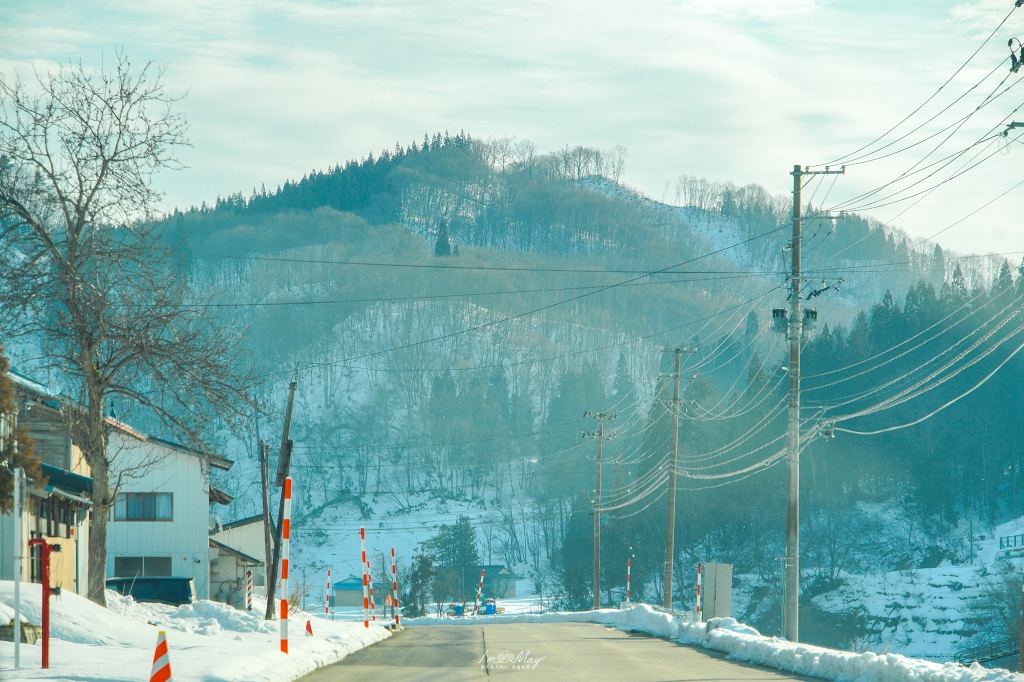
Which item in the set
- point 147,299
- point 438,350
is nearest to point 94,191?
point 147,299

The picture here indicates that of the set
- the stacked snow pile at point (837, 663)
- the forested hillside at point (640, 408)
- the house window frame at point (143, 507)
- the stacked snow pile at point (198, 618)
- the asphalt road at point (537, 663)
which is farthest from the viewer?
the forested hillside at point (640, 408)

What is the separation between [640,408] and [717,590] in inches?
5193

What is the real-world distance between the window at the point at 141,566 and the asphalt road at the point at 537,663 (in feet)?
78.8

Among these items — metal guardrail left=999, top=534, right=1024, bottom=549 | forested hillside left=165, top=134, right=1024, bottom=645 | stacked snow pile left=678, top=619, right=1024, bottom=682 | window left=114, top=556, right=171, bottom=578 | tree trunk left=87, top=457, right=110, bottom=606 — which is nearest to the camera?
stacked snow pile left=678, top=619, right=1024, bottom=682

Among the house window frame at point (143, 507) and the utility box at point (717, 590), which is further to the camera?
the house window frame at point (143, 507)

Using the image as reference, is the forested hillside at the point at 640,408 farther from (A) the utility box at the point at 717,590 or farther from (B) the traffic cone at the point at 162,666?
(B) the traffic cone at the point at 162,666

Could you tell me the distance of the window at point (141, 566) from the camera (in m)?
39.6

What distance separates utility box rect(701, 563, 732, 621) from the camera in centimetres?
2253

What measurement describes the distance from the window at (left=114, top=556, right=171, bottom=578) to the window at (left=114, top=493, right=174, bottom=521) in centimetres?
159

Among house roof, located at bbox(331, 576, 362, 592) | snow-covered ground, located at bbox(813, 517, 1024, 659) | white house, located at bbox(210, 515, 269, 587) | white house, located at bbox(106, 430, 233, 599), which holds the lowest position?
house roof, located at bbox(331, 576, 362, 592)


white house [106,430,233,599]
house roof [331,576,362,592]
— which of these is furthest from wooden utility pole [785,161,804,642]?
house roof [331,576,362,592]

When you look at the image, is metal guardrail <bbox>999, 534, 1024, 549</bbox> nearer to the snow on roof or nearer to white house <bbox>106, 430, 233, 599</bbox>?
white house <bbox>106, 430, 233, 599</bbox>

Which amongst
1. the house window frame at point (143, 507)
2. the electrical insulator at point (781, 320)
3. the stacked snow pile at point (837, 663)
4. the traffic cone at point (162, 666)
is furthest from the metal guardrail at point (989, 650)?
the traffic cone at point (162, 666)

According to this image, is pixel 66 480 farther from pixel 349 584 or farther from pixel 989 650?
pixel 349 584
